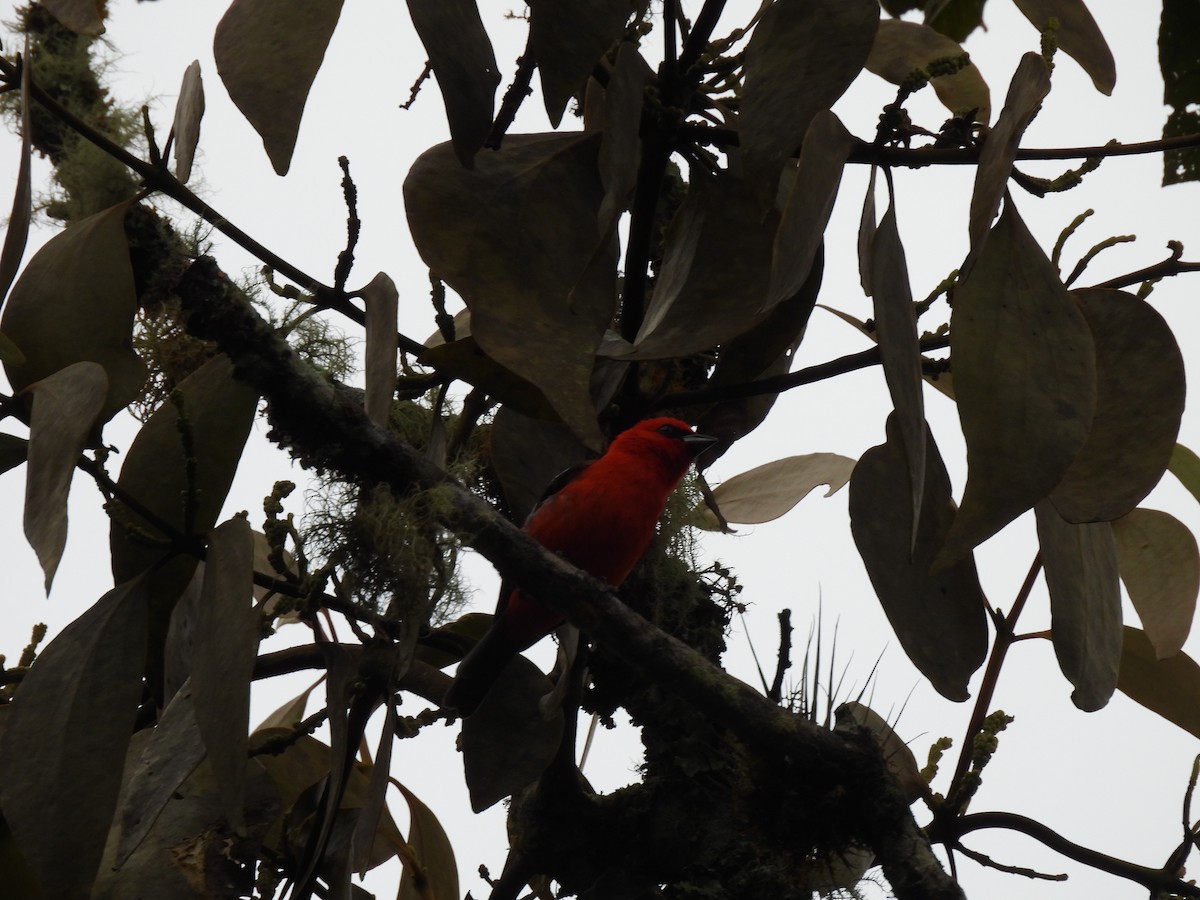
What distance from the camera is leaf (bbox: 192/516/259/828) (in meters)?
1.44

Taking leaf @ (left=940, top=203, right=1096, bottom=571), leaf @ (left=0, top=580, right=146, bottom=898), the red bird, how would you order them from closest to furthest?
leaf @ (left=940, top=203, right=1096, bottom=571) < leaf @ (left=0, top=580, right=146, bottom=898) < the red bird

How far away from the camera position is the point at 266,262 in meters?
2.03

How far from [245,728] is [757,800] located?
0.92 meters

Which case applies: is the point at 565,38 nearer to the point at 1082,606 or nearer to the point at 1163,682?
the point at 1082,606

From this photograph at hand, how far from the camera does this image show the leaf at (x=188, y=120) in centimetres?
193

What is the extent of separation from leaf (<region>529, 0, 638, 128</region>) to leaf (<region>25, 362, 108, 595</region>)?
27.7 inches

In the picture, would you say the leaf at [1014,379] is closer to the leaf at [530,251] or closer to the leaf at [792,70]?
the leaf at [792,70]

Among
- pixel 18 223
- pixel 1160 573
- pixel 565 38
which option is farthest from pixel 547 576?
pixel 1160 573

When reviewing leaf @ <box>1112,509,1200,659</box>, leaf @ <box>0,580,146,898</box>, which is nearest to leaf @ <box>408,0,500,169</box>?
leaf @ <box>0,580,146,898</box>

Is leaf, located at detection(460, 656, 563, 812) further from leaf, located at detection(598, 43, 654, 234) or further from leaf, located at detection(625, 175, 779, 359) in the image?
leaf, located at detection(598, 43, 654, 234)

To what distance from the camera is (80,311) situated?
170 cm

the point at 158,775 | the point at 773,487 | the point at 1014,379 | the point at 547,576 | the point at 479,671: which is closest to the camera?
the point at 1014,379

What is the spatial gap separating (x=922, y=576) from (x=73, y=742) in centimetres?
119

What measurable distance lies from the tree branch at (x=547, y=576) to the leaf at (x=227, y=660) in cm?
24
